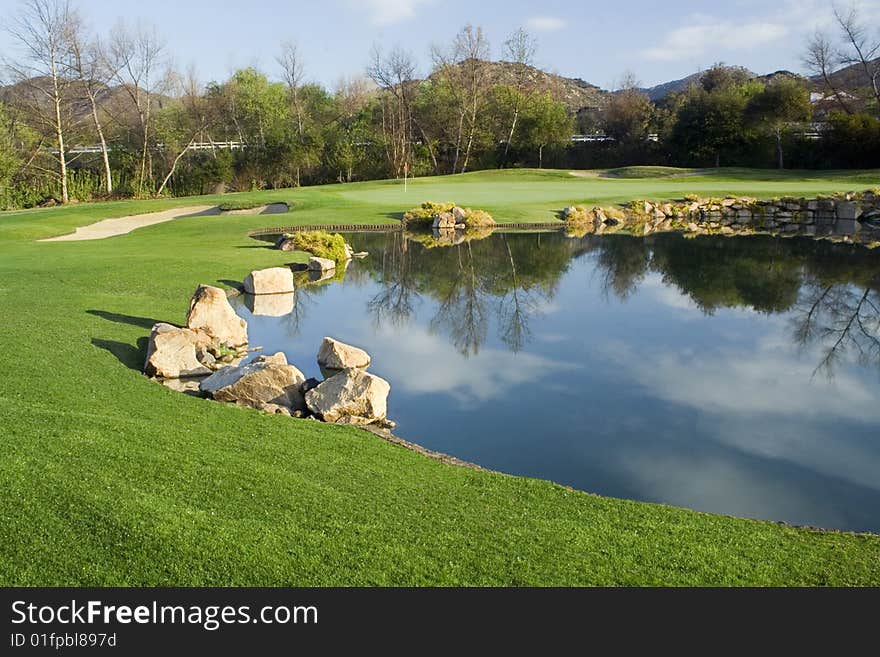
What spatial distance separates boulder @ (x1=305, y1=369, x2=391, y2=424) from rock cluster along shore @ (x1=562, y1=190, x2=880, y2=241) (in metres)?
20.4

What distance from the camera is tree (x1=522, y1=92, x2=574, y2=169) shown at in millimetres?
51375

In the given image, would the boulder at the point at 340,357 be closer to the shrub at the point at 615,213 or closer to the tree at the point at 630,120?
the shrub at the point at 615,213

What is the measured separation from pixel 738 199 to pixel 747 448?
2732 centimetres

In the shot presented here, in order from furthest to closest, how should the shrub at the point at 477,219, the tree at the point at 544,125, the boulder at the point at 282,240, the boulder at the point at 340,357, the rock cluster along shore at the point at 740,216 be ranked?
the tree at the point at 544,125, the rock cluster along shore at the point at 740,216, the shrub at the point at 477,219, the boulder at the point at 282,240, the boulder at the point at 340,357

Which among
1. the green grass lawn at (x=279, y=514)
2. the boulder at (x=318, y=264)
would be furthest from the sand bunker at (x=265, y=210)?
the green grass lawn at (x=279, y=514)

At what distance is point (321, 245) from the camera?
69.2 feet

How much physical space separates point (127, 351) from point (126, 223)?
19690 millimetres

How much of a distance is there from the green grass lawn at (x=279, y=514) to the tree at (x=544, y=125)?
45.7m

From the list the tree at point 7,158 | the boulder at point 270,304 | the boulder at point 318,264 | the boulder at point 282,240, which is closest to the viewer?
the boulder at point 270,304

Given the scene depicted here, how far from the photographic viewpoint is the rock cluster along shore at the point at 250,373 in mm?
8328

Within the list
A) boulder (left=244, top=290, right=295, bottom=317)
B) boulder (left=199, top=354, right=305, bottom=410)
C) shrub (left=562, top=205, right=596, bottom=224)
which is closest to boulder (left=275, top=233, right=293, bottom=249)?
boulder (left=244, top=290, right=295, bottom=317)

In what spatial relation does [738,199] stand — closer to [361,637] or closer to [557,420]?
[557,420]

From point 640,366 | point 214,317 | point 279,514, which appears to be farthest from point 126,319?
point 640,366

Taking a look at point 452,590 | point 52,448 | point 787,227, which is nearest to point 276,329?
point 52,448
